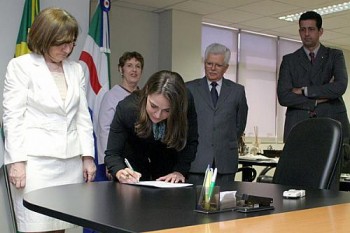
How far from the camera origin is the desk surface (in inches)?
46.8

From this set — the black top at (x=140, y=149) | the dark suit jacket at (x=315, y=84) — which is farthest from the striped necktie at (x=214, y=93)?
the black top at (x=140, y=149)

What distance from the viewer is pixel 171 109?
216 centimetres

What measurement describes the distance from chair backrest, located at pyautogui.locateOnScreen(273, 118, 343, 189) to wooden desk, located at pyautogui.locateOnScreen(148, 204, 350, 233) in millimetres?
644

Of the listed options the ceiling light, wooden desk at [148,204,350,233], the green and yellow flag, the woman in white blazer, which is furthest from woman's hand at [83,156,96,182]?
the ceiling light

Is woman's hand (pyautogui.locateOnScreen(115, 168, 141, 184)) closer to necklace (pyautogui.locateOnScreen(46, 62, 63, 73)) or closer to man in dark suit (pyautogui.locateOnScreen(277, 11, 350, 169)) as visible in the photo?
necklace (pyautogui.locateOnScreen(46, 62, 63, 73))

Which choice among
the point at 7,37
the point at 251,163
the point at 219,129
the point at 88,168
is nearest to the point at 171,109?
the point at 88,168

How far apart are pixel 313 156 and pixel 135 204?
Result: 3.18ft

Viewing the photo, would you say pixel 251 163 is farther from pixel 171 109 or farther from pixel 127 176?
pixel 127 176


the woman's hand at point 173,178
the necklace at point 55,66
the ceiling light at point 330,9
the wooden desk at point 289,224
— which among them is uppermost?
the ceiling light at point 330,9

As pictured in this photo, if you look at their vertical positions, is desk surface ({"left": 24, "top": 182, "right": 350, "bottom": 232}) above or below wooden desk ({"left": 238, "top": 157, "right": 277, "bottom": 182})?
above

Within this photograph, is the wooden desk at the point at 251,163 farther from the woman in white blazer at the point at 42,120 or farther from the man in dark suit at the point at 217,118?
the woman in white blazer at the point at 42,120

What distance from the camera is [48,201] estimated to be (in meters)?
1.52

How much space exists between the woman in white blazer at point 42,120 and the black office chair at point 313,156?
39.8 inches

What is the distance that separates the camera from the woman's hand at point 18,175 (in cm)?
218
